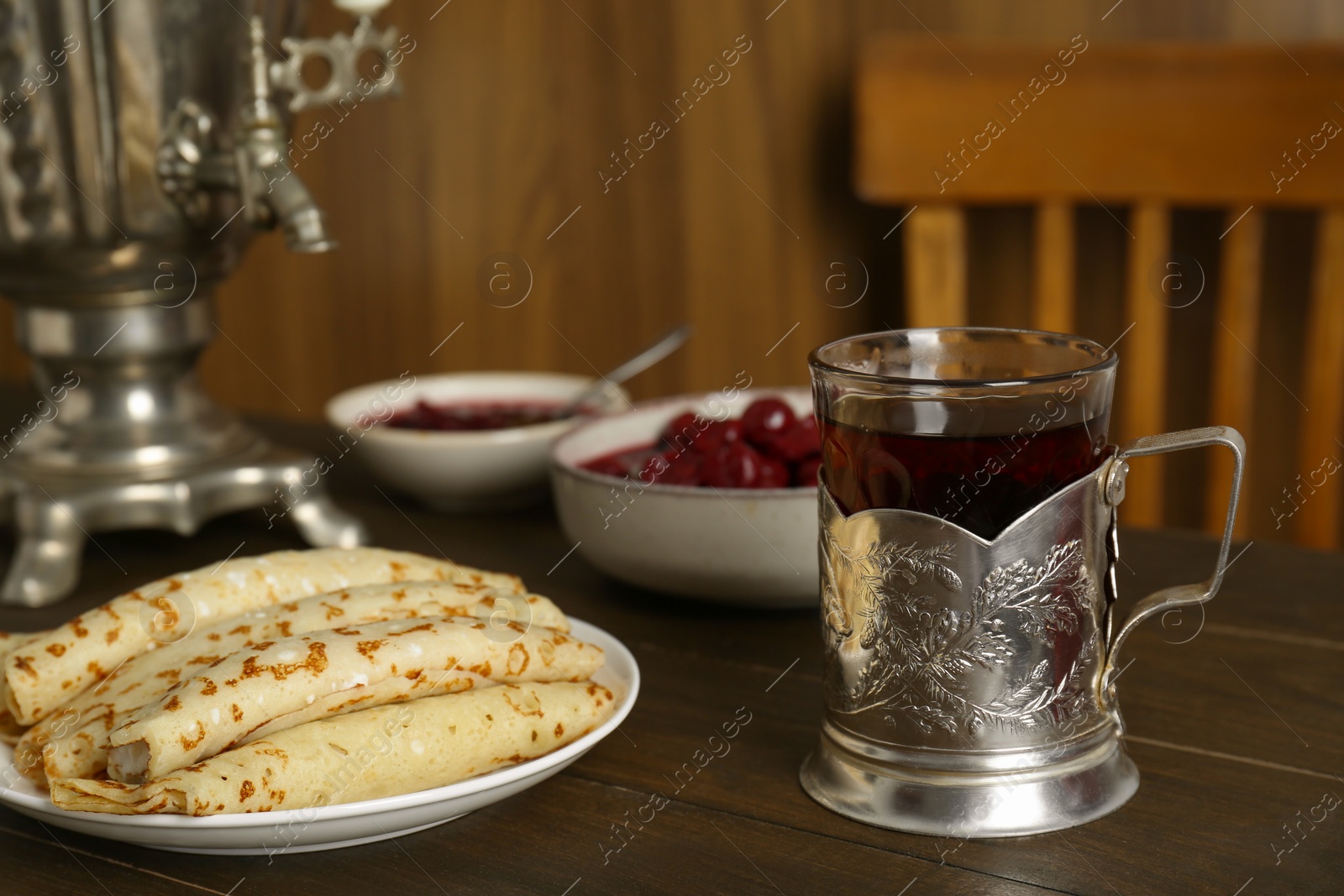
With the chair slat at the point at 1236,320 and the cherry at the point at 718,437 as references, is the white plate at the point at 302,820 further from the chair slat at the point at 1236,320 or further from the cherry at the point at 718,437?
the chair slat at the point at 1236,320

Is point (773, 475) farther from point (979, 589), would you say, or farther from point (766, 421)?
point (979, 589)

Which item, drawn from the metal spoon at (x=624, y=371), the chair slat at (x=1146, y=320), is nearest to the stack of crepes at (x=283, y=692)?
the metal spoon at (x=624, y=371)

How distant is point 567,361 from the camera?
218 cm

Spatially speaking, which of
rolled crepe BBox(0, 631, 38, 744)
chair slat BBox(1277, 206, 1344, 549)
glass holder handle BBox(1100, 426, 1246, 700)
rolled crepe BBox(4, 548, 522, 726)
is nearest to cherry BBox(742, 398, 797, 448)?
rolled crepe BBox(4, 548, 522, 726)

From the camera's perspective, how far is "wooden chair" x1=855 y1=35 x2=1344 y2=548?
52.7 inches

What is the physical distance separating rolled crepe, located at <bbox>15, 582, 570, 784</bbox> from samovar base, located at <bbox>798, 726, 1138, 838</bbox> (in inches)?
7.1

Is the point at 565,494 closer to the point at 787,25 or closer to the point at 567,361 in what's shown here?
the point at 787,25

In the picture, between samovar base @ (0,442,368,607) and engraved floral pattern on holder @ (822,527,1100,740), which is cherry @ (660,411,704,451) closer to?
samovar base @ (0,442,368,607)

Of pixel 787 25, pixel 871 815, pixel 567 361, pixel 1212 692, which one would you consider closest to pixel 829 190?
pixel 787 25

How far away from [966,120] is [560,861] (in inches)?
44.1

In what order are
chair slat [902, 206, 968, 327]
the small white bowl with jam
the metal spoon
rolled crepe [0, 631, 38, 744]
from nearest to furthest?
rolled crepe [0, 631, 38, 744]
the small white bowl with jam
the metal spoon
chair slat [902, 206, 968, 327]

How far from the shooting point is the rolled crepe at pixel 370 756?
537 millimetres

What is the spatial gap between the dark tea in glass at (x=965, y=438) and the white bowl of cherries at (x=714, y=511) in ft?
0.75

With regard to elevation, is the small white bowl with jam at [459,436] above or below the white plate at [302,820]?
below
